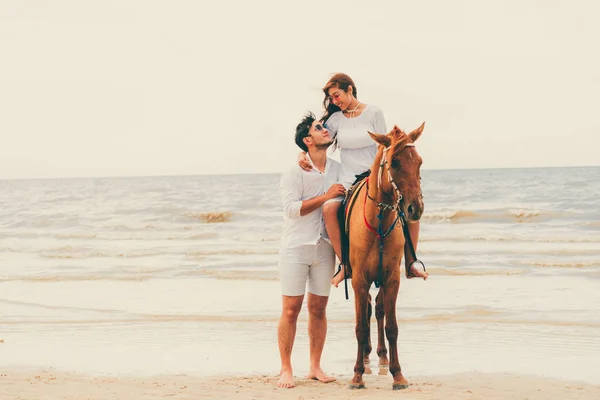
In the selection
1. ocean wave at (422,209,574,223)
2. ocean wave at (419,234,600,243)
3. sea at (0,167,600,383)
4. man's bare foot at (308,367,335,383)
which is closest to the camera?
man's bare foot at (308,367,335,383)

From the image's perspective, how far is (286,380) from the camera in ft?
18.8

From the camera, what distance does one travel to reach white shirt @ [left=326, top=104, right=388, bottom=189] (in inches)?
225

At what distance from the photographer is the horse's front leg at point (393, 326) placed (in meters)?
5.34

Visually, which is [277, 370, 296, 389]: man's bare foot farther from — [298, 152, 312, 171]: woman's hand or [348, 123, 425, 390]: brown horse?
[298, 152, 312, 171]: woman's hand

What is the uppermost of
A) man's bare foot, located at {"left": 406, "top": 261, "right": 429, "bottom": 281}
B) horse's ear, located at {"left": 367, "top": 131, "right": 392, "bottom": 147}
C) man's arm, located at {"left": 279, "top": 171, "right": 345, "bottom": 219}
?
horse's ear, located at {"left": 367, "top": 131, "right": 392, "bottom": 147}

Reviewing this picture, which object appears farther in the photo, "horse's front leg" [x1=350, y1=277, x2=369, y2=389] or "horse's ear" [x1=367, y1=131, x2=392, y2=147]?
"horse's front leg" [x1=350, y1=277, x2=369, y2=389]

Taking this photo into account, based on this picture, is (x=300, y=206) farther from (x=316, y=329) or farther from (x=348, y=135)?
(x=316, y=329)

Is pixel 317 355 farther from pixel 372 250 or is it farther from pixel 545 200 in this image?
pixel 545 200

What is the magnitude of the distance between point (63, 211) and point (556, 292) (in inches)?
1126

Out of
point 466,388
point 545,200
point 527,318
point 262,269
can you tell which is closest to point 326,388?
point 466,388

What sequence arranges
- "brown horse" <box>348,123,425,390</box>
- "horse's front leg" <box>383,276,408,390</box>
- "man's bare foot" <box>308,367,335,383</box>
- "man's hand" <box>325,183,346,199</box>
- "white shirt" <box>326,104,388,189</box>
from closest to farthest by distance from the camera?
"brown horse" <box>348,123,425,390</box>, "horse's front leg" <box>383,276,408,390</box>, "man's hand" <box>325,183,346,199</box>, "white shirt" <box>326,104,388,189</box>, "man's bare foot" <box>308,367,335,383</box>

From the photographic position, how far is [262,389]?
5711 millimetres

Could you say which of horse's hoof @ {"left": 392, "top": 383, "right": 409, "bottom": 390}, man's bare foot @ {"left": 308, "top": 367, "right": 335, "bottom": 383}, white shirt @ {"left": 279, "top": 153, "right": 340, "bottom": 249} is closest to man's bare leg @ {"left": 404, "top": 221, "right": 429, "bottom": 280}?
white shirt @ {"left": 279, "top": 153, "right": 340, "bottom": 249}

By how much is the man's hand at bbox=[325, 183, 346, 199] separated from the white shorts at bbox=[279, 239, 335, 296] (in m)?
0.40
